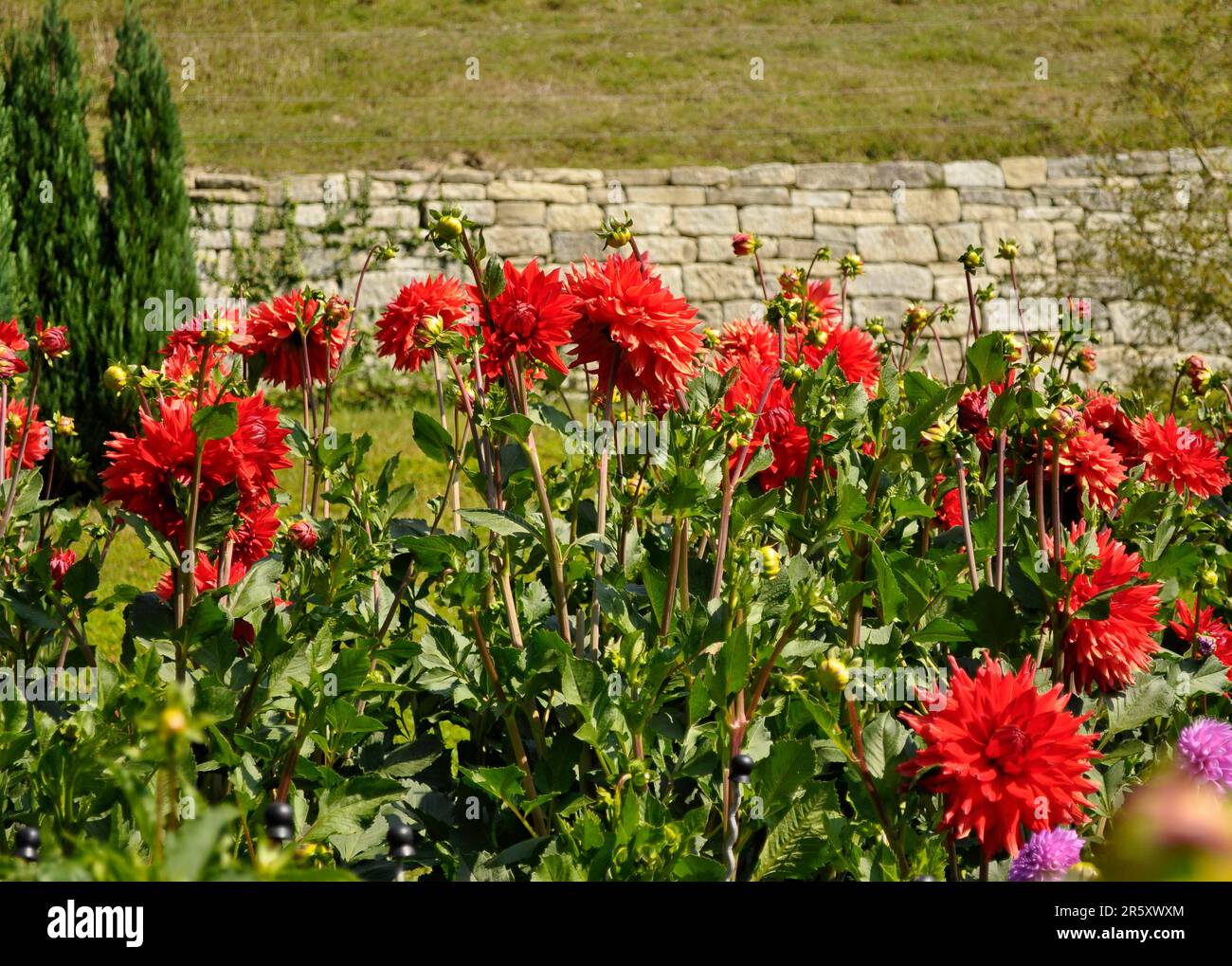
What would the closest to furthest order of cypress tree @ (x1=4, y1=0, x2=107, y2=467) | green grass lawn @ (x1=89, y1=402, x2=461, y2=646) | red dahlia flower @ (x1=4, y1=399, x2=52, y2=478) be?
red dahlia flower @ (x1=4, y1=399, x2=52, y2=478) → green grass lawn @ (x1=89, y1=402, x2=461, y2=646) → cypress tree @ (x1=4, y1=0, x2=107, y2=467)

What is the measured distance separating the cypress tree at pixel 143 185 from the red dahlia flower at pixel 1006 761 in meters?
6.45

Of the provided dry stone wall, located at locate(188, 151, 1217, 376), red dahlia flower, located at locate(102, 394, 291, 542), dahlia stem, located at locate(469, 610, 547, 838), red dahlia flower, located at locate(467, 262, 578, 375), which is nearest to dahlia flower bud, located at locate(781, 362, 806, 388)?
red dahlia flower, located at locate(467, 262, 578, 375)

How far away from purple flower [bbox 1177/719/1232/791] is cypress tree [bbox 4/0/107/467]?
249 inches

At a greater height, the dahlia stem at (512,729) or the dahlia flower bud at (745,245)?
the dahlia flower bud at (745,245)

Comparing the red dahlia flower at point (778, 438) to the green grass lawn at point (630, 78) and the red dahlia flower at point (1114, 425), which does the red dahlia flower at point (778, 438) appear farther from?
the green grass lawn at point (630, 78)

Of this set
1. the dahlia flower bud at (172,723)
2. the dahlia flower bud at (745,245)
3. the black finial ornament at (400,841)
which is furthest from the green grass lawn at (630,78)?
the dahlia flower bud at (172,723)

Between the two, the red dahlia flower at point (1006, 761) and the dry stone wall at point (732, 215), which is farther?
the dry stone wall at point (732, 215)

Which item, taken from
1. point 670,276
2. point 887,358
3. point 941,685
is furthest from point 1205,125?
point 941,685

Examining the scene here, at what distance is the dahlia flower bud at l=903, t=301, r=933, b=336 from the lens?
71.6 inches

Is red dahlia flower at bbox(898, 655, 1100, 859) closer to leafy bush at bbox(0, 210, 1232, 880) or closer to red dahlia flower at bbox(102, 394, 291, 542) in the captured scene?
leafy bush at bbox(0, 210, 1232, 880)

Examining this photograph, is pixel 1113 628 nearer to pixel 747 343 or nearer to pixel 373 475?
pixel 747 343

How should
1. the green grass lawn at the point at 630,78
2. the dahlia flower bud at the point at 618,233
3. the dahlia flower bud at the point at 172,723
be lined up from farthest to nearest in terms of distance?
the green grass lawn at the point at 630,78, the dahlia flower bud at the point at 618,233, the dahlia flower bud at the point at 172,723

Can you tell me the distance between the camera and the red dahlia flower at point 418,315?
155 centimetres

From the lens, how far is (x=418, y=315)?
1619 mm
